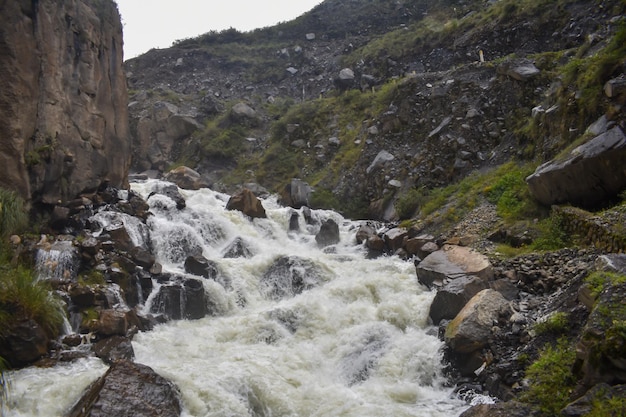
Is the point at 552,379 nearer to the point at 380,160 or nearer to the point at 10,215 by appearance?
the point at 10,215

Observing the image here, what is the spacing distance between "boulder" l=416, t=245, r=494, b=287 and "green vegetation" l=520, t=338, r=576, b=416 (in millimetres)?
3916

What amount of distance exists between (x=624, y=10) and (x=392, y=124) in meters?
11.1

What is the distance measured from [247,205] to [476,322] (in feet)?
45.7

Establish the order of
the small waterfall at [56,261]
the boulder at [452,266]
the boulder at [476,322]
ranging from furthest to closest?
the boulder at [452,266]
the small waterfall at [56,261]
the boulder at [476,322]

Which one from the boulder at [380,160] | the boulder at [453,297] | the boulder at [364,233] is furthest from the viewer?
the boulder at [380,160]

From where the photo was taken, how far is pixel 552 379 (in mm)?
7211

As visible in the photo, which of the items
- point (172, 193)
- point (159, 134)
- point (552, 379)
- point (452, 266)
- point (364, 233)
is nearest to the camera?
point (552, 379)

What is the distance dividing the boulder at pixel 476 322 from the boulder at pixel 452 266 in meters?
1.69

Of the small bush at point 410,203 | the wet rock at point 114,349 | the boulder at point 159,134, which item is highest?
the boulder at point 159,134

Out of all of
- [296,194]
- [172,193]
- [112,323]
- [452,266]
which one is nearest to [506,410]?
[452,266]

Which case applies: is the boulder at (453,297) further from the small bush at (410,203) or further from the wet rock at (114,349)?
the small bush at (410,203)

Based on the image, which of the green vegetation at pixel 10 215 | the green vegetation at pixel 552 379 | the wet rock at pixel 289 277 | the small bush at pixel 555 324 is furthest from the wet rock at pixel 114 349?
the small bush at pixel 555 324

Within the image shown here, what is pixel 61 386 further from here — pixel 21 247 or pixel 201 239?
pixel 201 239

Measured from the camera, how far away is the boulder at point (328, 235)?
20.1 m
